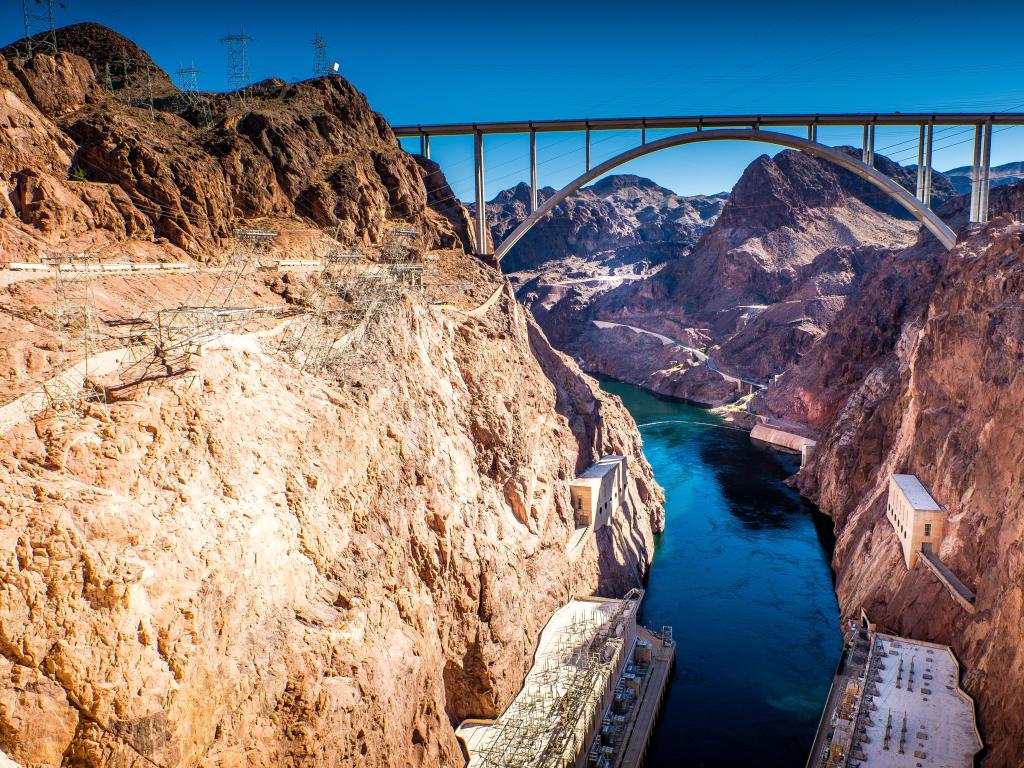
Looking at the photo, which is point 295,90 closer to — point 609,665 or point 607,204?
point 609,665

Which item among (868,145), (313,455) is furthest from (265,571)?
(868,145)

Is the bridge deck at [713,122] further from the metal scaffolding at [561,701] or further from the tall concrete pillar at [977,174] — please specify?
the metal scaffolding at [561,701]

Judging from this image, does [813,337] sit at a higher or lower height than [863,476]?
higher

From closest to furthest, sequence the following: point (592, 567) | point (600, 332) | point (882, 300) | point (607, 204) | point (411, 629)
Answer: point (411, 629), point (592, 567), point (882, 300), point (600, 332), point (607, 204)

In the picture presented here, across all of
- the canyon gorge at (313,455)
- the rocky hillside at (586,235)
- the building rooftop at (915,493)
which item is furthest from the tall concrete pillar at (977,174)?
the rocky hillside at (586,235)

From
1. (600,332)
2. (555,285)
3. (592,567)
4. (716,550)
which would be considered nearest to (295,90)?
(592,567)
